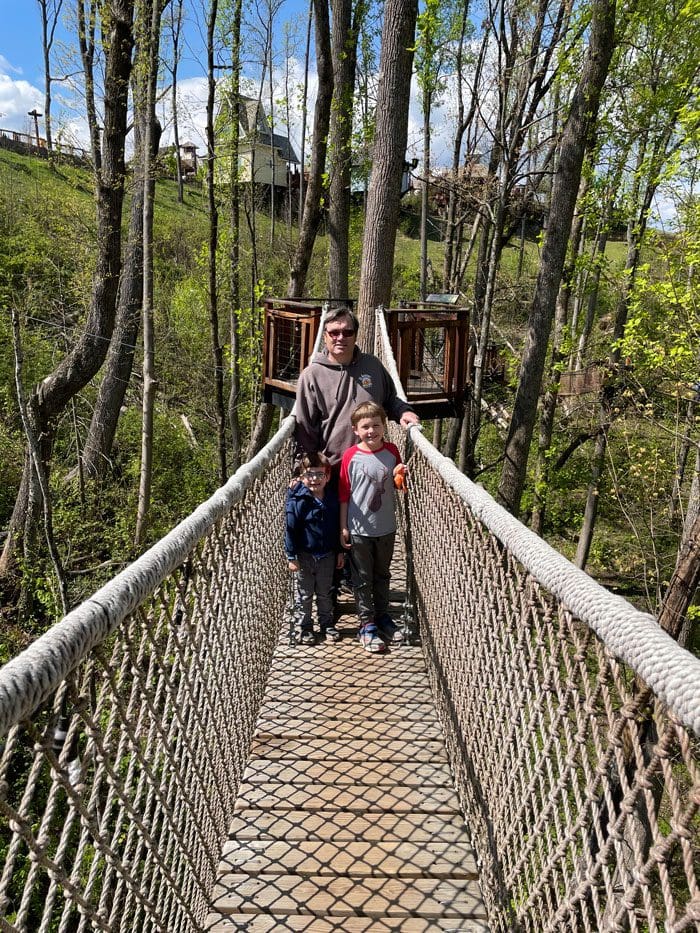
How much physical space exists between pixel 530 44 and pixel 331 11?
2.73 m

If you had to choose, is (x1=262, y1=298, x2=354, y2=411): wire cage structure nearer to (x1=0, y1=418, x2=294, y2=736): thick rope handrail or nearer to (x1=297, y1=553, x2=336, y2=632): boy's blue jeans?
(x1=297, y1=553, x2=336, y2=632): boy's blue jeans

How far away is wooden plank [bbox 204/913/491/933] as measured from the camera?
66.4 inches

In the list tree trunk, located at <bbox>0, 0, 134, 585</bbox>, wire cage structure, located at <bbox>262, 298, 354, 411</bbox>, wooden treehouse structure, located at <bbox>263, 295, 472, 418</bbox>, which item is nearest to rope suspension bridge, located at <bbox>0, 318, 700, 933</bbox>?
wooden treehouse structure, located at <bbox>263, 295, 472, 418</bbox>

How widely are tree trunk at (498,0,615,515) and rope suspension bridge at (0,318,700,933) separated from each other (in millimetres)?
5687

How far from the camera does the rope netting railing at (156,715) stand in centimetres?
93

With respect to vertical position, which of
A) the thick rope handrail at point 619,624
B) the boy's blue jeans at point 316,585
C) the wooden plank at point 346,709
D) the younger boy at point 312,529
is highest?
the thick rope handrail at point 619,624

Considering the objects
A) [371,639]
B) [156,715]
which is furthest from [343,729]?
[156,715]

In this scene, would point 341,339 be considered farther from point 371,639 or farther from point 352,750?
point 352,750

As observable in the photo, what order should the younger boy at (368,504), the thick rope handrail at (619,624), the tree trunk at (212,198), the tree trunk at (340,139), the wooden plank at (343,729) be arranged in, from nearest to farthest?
1. the thick rope handrail at (619,624)
2. the wooden plank at (343,729)
3. the younger boy at (368,504)
4. the tree trunk at (340,139)
5. the tree trunk at (212,198)

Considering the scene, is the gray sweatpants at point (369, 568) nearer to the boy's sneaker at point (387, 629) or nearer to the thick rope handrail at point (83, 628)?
the boy's sneaker at point (387, 629)

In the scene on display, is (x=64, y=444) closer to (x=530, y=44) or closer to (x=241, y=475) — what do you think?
(x=530, y=44)

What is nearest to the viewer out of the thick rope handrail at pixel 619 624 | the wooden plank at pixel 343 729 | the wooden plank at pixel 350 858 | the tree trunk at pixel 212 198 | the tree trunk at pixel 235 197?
the thick rope handrail at pixel 619 624

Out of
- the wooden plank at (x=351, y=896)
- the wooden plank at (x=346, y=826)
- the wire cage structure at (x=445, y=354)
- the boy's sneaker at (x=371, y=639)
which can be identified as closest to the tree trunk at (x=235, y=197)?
the wire cage structure at (x=445, y=354)

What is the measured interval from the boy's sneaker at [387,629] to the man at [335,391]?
2.50 feet
